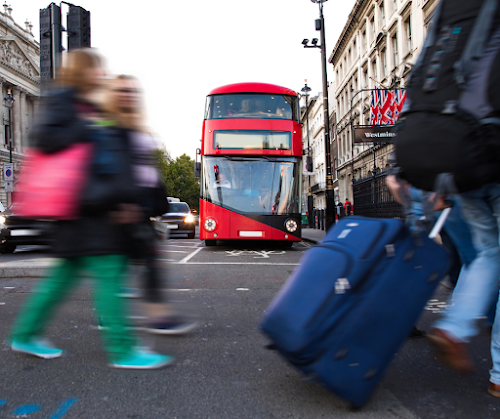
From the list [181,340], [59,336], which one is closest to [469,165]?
[181,340]

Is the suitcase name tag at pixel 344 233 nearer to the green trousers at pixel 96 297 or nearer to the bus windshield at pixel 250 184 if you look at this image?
the green trousers at pixel 96 297

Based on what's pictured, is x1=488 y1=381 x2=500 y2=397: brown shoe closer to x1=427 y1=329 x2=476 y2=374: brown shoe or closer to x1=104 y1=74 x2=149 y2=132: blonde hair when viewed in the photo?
x1=427 y1=329 x2=476 y2=374: brown shoe

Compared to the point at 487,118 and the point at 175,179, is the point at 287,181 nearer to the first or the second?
the point at 487,118

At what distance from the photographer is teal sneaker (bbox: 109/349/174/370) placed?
2303 mm

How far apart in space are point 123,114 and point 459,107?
1555mm

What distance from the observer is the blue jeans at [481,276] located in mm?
2088

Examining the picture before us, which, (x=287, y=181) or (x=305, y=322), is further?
(x=287, y=181)

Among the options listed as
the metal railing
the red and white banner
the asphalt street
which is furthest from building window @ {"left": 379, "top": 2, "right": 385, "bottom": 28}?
the asphalt street

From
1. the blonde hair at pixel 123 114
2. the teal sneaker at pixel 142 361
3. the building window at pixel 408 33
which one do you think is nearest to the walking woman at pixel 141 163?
the blonde hair at pixel 123 114

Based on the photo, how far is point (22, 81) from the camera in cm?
5359

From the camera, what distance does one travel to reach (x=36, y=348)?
8.15ft

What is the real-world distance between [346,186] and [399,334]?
43.6m

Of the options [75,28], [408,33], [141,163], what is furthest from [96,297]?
[408,33]

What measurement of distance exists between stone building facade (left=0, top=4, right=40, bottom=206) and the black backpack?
50.7m
